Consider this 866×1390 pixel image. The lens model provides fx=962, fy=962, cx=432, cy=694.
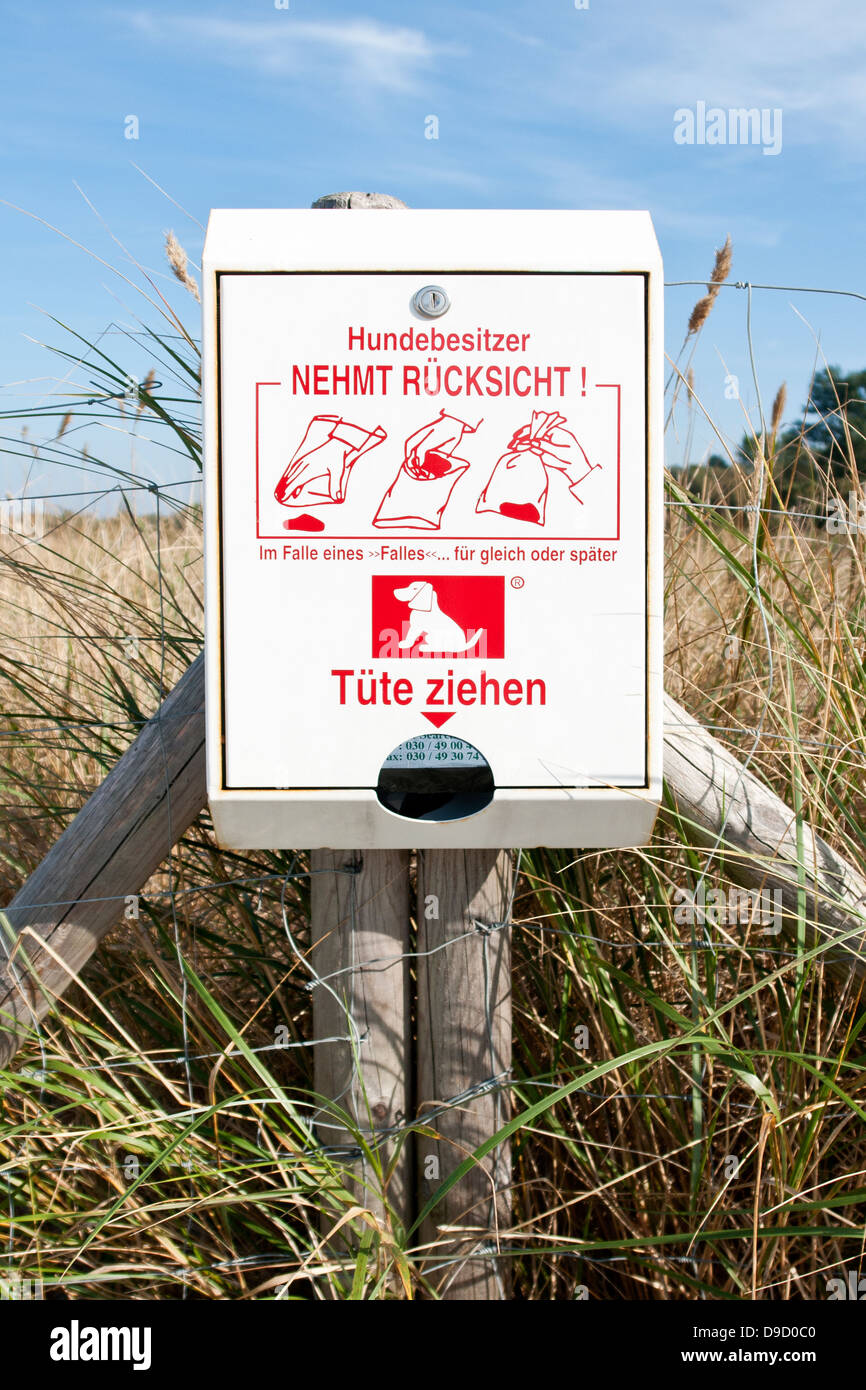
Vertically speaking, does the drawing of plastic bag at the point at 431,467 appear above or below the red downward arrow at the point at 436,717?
above

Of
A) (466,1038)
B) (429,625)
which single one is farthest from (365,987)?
(429,625)

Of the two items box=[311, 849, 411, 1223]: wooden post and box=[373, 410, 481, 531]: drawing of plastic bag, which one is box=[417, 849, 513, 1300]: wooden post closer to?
box=[311, 849, 411, 1223]: wooden post

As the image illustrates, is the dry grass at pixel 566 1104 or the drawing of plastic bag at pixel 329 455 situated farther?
the dry grass at pixel 566 1104

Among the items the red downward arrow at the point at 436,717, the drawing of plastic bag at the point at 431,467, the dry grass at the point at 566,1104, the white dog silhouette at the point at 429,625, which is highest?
the drawing of plastic bag at the point at 431,467

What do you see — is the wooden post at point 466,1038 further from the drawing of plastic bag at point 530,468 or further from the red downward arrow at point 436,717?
the drawing of plastic bag at point 530,468

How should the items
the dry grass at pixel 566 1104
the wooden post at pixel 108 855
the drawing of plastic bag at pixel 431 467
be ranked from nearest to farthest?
the drawing of plastic bag at pixel 431 467 < the dry grass at pixel 566 1104 < the wooden post at pixel 108 855

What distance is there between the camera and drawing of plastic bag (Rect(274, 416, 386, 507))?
1.29 m

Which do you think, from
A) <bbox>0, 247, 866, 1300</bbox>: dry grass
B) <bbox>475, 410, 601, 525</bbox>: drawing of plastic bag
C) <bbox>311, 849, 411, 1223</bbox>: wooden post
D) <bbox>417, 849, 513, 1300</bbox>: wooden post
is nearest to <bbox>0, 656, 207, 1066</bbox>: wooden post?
Answer: <bbox>0, 247, 866, 1300</bbox>: dry grass

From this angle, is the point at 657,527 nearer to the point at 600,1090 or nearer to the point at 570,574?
the point at 570,574

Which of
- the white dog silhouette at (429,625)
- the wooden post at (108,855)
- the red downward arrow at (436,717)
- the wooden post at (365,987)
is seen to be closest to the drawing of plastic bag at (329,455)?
the white dog silhouette at (429,625)

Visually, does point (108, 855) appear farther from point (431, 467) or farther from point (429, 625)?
point (431, 467)

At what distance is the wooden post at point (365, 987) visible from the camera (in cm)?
151
